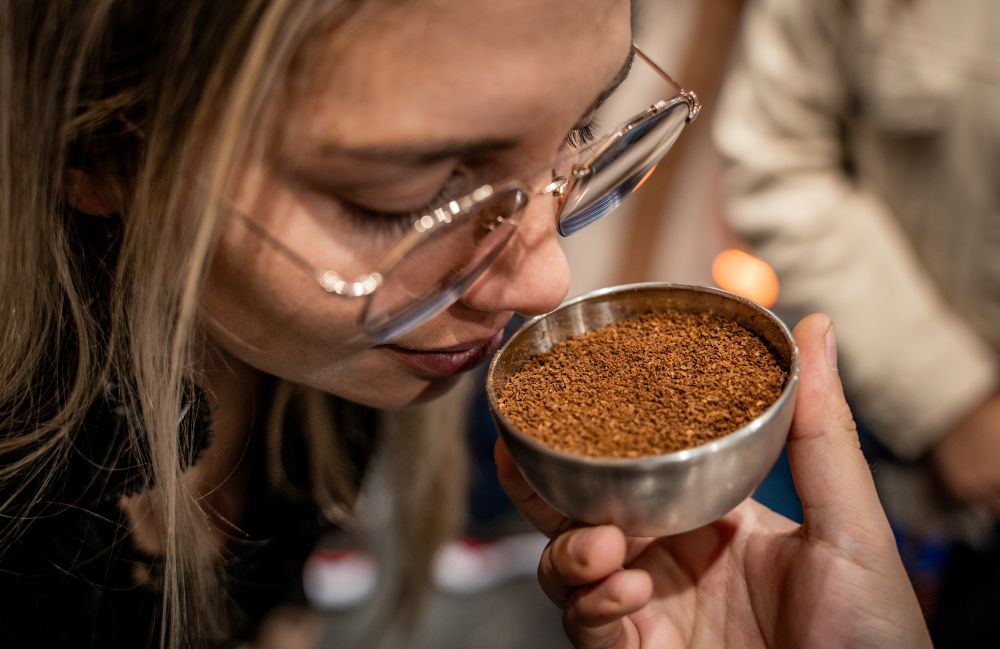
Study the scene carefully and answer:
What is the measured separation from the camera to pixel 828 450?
888mm

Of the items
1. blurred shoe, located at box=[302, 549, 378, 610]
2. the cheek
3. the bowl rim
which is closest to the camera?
the bowl rim

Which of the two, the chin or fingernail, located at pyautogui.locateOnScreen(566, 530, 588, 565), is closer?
fingernail, located at pyautogui.locateOnScreen(566, 530, 588, 565)

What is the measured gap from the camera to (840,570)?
88 centimetres

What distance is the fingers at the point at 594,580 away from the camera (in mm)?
760

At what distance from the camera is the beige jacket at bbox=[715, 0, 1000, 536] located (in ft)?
4.29

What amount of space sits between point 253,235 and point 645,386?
0.40 m

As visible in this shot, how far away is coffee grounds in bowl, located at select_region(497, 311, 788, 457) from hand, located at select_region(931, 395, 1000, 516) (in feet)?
2.61

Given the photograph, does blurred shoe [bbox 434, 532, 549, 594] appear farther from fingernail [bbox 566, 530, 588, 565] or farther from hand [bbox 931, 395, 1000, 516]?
fingernail [bbox 566, 530, 588, 565]

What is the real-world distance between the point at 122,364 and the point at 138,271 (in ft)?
0.66

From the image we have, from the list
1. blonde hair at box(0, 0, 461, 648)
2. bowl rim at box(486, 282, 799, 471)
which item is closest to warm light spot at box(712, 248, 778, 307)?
bowl rim at box(486, 282, 799, 471)

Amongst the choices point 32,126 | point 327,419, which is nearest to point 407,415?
point 327,419

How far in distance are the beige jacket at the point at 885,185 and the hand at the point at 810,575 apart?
611 millimetres

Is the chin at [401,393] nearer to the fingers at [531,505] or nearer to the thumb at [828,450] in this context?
the fingers at [531,505]

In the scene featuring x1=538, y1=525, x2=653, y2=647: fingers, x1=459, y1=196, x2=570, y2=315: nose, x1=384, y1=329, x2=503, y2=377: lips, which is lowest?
x1=538, y1=525, x2=653, y2=647: fingers
